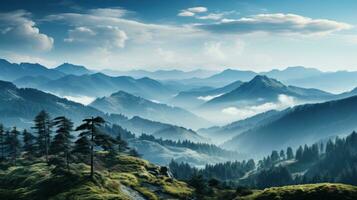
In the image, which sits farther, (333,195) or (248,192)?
(248,192)

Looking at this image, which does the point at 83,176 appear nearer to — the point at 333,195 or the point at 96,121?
the point at 96,121

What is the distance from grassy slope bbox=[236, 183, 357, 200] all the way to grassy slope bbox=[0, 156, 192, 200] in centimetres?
2812

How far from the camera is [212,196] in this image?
104 metres

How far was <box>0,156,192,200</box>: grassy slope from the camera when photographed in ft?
255

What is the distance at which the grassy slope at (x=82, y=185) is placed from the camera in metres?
77.8

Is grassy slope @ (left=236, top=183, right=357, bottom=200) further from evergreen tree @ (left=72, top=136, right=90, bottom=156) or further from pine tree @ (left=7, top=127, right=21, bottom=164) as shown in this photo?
pine tree @ (left=7, top=127, right=21, bottom=164)

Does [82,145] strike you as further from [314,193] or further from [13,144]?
[13,144]

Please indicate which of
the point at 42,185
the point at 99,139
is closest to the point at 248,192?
the point at 99,139

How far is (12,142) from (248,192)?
8960 cm

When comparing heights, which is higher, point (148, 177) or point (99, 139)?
point (99, 139)

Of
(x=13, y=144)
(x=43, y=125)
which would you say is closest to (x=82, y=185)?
(x=43, y=125)

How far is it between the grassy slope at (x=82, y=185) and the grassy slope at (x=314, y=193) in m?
28.1

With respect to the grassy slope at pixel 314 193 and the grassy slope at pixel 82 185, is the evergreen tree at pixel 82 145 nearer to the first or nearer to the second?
the grassy slope at pixel 82 185

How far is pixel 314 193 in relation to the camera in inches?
2653
